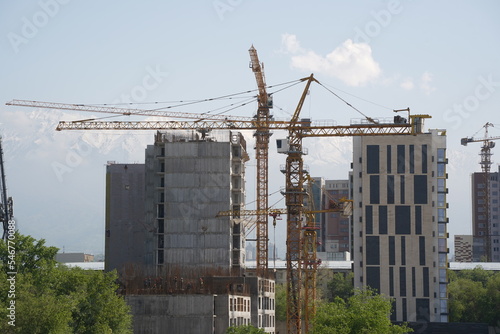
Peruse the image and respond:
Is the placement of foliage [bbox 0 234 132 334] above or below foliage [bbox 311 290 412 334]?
above

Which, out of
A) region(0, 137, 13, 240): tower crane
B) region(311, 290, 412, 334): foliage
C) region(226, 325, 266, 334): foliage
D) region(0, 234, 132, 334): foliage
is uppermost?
region(0, 137, 13, 240): tower crane

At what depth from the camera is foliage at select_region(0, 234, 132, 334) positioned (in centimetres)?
11269

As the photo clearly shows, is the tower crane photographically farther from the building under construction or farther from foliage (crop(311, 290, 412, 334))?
foliage (crop(311, 290, 412, 334))

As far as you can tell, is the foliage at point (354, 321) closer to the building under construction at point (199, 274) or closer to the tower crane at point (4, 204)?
the building under construction at point (199, 274)

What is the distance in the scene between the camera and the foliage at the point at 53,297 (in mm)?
112688

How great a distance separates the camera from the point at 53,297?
120125mm

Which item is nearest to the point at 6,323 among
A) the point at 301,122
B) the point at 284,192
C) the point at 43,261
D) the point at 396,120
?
the point at 43,261

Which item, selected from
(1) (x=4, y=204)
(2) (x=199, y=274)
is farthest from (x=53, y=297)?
Answer: (2) (x=199, y=274)

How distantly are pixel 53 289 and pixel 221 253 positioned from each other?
238 ft

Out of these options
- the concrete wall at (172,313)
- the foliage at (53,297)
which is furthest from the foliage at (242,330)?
the foliage at (53,297)
